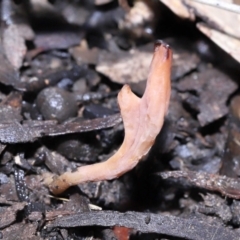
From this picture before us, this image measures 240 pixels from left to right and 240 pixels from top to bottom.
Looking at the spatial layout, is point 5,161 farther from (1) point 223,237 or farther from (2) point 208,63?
(2) point 208,63

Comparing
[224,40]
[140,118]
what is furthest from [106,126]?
[224,40]

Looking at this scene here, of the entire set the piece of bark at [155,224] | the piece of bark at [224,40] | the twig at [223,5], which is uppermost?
the twig at [223,5]

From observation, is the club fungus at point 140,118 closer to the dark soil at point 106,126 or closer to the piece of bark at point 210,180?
the dark soil at point 106,126

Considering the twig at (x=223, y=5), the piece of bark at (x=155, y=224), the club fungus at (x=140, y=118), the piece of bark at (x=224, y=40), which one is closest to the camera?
the club fungus at (x=140, y=118)

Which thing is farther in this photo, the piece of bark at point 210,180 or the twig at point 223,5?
the twig at point 223,5

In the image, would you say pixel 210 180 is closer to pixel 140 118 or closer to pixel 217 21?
pixel 140 118

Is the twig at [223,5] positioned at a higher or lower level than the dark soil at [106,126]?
higher

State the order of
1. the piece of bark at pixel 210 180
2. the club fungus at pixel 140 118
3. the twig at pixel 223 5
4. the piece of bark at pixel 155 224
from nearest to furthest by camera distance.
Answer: the club fungus at pixel 140 118, the piece of bark at pixel 155 224, the piece of bark at pixel 210 180, the twig at pixel 223 5

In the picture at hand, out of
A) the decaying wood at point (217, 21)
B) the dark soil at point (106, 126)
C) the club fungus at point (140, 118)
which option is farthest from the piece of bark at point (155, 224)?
the decaying wood at point (217, 21)

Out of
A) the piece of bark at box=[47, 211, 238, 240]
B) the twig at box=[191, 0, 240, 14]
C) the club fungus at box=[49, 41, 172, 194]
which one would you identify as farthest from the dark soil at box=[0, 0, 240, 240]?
the twig at box=[191, 0, 240, 14]
